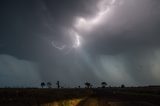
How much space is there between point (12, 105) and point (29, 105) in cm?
141

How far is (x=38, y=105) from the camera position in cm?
2523

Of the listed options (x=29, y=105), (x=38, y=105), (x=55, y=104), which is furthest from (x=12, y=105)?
(x=55, y=104)

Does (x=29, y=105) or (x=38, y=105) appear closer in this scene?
(x=29, y=105)

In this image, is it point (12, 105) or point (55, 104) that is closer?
point (12, 105)

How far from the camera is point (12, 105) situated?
2272cm

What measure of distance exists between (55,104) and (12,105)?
40.0 feet

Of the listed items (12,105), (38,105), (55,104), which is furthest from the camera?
(55,104)

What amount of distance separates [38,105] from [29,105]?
209 cm

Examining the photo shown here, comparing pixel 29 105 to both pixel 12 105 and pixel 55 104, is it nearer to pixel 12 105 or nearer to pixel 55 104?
pixel 12 105

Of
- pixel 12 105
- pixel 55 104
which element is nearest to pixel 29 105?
pixel 12 105

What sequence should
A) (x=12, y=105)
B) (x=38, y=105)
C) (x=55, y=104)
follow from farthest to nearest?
(x=55, y=104), (x=38, y=105), (x=12, y=105)

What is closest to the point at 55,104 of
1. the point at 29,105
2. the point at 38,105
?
the point at 38,105

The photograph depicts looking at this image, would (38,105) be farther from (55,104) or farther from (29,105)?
(55,104)

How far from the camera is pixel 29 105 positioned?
76.2 feet
